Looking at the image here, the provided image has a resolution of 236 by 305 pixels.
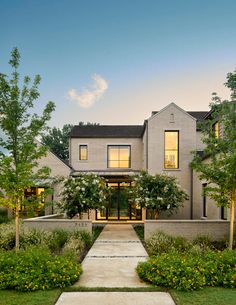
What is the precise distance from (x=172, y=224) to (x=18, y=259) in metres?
8.60

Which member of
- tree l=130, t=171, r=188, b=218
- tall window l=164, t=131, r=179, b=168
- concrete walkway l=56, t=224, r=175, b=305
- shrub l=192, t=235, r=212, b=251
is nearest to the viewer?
concrete walkway l=56, t=224, r=175, b=305

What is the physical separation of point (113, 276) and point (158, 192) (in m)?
9.60

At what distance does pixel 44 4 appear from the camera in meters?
14.2

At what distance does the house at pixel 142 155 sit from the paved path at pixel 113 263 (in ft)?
20.8

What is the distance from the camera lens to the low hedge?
22.5ft

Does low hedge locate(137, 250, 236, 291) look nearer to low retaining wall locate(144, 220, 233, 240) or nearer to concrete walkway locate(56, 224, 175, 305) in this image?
concrete walkway locate(56, 224, 175, 305)

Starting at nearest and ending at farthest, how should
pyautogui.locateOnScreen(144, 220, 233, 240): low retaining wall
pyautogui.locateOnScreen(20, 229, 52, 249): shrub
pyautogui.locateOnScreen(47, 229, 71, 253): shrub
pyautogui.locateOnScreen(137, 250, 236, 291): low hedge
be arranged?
1. pyautogui.locateOnScreen(137, 250, 236, 291): low hedge
2. pyautogui.locateOnScreen(47, 229, 71, 253): shrub
3. pyautogui.locateOnScreen(20, 229, 52, 249): shrub
4. pyautogui.locateOnScreen(144, 220, 233, 240): low retaining wall

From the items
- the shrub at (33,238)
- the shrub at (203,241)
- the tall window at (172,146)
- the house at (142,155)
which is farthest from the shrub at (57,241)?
the tall window at (172,146)

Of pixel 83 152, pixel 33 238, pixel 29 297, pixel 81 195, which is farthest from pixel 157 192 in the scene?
pixel 29 297

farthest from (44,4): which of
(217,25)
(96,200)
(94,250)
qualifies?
(94,250)

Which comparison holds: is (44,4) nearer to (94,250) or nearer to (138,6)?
(138,6)

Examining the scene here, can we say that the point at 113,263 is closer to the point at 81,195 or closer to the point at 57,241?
the point at 57,241

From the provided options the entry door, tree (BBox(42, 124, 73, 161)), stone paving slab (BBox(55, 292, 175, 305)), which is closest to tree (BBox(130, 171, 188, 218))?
the entry door

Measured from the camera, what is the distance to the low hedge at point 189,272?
6.87 meters
